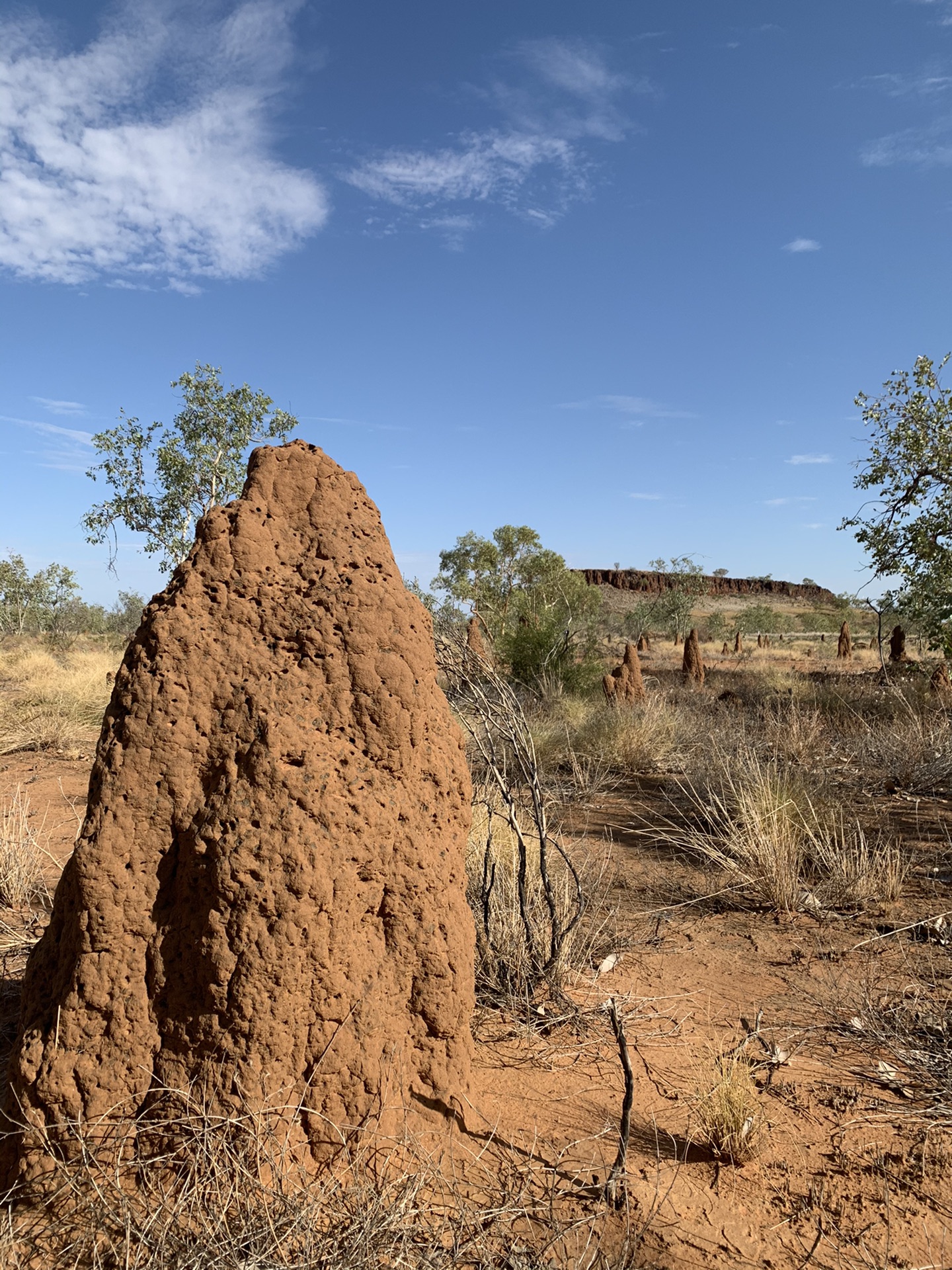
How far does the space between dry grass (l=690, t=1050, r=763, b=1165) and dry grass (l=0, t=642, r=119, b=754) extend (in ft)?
30.3

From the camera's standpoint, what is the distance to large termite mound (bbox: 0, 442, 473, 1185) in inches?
78.8

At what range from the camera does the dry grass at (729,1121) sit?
2262mm

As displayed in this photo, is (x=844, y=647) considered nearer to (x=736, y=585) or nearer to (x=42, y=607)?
(x=42, y=607)

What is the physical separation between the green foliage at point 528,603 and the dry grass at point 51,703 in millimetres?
5673

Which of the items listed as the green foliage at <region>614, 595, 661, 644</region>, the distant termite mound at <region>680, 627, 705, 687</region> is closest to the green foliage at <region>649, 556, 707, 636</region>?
the green foliage at <region>614, 595, 661, 644</region>

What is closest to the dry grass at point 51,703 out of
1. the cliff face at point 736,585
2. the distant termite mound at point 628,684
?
the distant termite mound at point 628,684

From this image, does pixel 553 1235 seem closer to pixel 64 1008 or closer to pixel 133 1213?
pixel 133 1213

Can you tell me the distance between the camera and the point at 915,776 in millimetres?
7094

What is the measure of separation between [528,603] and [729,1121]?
544 inches

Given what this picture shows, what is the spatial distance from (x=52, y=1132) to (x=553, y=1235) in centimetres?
127

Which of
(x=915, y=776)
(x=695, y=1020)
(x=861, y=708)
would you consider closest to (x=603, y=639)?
(x=861, y=708)

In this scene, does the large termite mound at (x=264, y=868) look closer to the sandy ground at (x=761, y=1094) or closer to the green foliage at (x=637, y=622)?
the sandy ground at (x=761, y=1094)

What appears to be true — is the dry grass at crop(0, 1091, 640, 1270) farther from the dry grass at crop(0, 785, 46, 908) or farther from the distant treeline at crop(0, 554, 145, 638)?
the distant treeline at crop(0, 554, 145, 638)

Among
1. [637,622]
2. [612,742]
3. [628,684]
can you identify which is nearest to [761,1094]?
[612,742]
